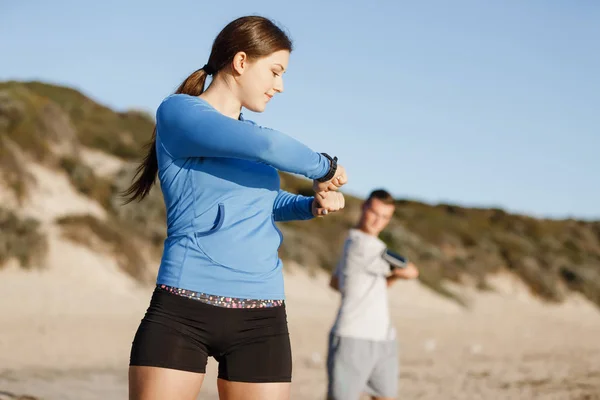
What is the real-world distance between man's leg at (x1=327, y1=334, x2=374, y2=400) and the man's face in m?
0.77

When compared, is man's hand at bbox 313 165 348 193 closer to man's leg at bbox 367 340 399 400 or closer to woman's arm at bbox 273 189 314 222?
woman's arm at bbox 273 189 314 222

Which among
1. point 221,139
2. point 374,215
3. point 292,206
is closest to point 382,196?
point 374,215

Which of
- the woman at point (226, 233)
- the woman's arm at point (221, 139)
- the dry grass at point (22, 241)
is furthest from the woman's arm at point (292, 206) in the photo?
the dry grass at point (22, 241)

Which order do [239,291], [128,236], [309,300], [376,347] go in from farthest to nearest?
[309,300] → [128,236] → [376,347] → [239,291]

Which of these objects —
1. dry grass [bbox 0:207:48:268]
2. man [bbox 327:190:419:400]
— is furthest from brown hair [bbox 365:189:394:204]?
dry grass [bbox 0:207:48:268]

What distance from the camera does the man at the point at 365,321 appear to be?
17.2ft

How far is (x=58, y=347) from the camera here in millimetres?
11492

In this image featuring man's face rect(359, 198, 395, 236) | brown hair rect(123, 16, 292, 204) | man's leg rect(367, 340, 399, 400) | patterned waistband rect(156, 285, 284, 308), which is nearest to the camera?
patterned waistband rect(156, 285, 284, 308)

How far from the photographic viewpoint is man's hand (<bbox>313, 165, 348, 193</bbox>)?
282 cm

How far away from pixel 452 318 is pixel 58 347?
11.7 metres

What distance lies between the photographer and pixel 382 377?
17.5ft

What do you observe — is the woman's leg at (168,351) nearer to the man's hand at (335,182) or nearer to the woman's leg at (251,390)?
the woman's leg at (251,390)

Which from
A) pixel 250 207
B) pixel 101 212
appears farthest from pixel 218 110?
pixel 101 212

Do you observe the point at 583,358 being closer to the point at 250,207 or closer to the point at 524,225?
the point at 250,207
